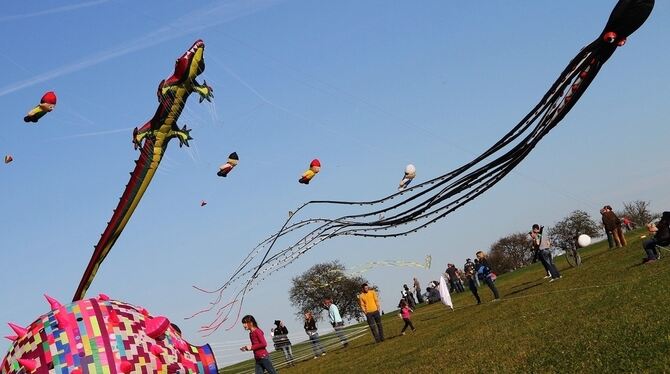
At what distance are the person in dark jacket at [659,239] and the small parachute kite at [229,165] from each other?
37.6ft

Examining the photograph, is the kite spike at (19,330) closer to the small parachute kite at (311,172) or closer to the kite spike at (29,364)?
the kite spike at (29,364)

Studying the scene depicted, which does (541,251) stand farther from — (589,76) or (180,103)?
(589,76)

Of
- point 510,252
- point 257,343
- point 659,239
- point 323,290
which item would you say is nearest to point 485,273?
point 659,239

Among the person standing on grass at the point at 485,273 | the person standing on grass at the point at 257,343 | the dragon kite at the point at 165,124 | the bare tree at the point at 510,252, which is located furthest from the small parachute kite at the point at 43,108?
the bare tree at the point at 510,252

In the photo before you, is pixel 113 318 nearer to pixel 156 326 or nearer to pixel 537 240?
pixel 156 326

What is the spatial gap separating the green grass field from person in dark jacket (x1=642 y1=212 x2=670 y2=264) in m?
0.47

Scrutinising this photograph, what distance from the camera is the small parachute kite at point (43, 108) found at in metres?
12.5

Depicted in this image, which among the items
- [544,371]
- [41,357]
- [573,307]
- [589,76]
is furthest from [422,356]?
[41,357]

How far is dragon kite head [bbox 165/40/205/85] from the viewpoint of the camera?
38.4ft

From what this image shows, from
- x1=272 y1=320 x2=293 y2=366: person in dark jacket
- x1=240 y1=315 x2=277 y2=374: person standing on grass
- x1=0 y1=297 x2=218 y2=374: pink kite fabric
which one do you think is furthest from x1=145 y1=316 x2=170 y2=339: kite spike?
x1=272 y1=320 x2=293 y2=366: person in dark jacket

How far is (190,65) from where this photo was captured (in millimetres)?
11789

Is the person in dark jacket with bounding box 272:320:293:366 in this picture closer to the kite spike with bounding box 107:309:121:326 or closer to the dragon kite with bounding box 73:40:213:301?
the dragon kite with bounding box 73:40:213:301

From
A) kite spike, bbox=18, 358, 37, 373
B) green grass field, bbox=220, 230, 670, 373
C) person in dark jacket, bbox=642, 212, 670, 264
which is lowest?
green grass field, bbox=220, 230, 670, 373

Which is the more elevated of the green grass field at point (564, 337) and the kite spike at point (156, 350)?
the kite spike at point (156, 350)
